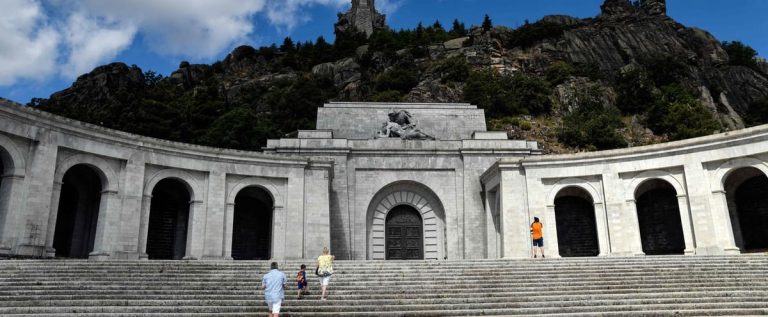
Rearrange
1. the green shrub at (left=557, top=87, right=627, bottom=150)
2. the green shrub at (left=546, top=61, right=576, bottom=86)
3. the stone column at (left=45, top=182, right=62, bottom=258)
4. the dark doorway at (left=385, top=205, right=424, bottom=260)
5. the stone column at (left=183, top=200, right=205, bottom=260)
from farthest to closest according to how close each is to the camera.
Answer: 1. the green shrub at (left=546, top=61, right=576, bottom=86)
2. the green shrub at (left=557, top=87, right=627, bottom=150)
3. the dark doorway at (left=385, top=205, right=424, bottom=260)
4. the stone column at (left=183, top=200, right=205, bottom=260)
5. the stone column at (left=45, top=182, right=62, bottom=258)

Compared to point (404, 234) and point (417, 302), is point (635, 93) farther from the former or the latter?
point (417, 302)

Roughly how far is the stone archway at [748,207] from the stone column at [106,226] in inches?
964

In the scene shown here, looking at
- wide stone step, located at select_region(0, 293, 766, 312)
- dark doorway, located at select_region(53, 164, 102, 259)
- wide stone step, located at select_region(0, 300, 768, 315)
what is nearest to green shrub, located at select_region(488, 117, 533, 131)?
dark doorway, located at select_region(53, 164, 102, 259)

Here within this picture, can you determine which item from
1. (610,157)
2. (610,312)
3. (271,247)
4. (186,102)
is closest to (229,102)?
(186,102)

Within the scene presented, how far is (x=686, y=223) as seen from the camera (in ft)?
83.0

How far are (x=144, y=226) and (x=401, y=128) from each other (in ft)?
46.9

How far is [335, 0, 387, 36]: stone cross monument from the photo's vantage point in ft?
447

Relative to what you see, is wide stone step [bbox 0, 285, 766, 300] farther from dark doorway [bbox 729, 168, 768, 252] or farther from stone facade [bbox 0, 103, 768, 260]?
dark doorway [bbox 729, 168, 768, 252]

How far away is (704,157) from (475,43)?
235ft

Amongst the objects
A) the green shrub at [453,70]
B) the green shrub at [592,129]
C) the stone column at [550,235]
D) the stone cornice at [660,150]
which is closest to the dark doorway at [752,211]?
the stone cornice at [660,150]

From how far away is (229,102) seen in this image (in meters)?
84.3

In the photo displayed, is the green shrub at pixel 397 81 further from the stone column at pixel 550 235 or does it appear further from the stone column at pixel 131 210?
the stone column at pixel 131 210

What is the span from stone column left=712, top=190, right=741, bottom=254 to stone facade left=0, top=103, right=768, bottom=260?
0.07m

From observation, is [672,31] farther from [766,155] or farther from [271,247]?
[271,247]
